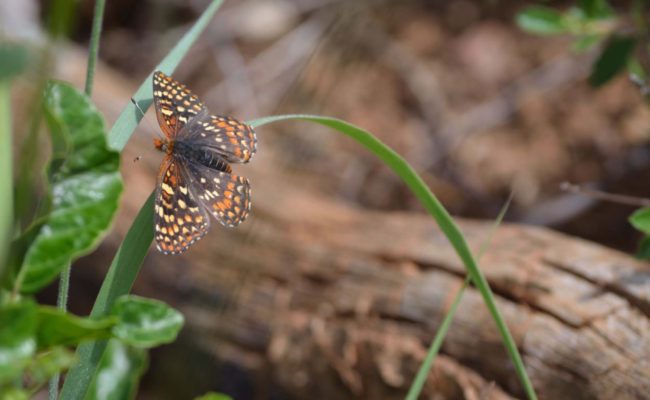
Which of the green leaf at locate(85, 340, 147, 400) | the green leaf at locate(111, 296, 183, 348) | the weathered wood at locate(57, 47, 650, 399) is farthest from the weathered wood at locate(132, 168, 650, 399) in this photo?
the green leaf at locate(111, 296, 183, 348)

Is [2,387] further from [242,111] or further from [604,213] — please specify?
[242,111]

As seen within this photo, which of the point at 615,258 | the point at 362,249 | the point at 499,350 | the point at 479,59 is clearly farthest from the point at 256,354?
the point at 479,59

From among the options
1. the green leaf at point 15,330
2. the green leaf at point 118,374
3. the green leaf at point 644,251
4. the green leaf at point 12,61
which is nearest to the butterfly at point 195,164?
the green leaf at point 118,374

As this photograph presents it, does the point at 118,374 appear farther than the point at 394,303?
No

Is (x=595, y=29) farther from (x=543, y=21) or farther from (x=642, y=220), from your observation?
(x=642, y=220)

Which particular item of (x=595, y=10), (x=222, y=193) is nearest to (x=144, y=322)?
(x=222, y=193)

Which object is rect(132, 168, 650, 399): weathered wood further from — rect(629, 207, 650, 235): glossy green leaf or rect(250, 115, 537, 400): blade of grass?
rect(250, 115, 537, 400): blade of grass

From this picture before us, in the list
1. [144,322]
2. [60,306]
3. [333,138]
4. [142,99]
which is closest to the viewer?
[144,322]
